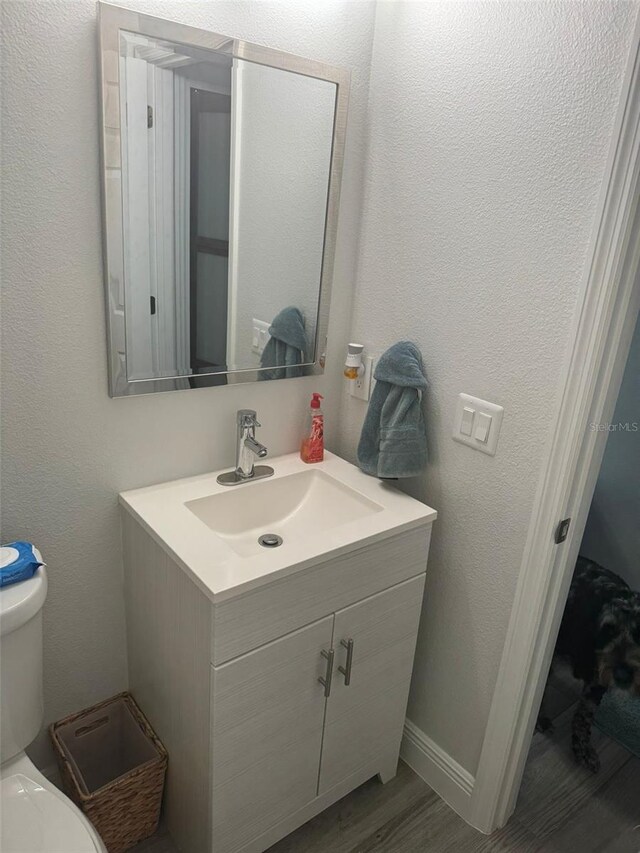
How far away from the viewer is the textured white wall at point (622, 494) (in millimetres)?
2154

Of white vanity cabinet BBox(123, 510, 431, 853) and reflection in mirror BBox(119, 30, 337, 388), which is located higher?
reflection in mirror BBox(119, 30, 337, 388)

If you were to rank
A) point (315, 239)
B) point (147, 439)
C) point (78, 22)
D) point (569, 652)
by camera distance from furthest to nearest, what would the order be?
1. point (569, 652)
2. point (315, 239)
3. point (147, 439)
4. point (78, 22)

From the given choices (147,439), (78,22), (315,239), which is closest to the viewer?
(78,22)

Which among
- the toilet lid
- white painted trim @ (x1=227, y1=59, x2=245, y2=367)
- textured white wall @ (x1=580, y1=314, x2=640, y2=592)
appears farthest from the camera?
textured white wall @ (x1=580, y1=314, x2=640, y2=592)

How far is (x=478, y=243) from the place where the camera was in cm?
136

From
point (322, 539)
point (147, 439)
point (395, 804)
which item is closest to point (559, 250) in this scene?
point (322, 539)

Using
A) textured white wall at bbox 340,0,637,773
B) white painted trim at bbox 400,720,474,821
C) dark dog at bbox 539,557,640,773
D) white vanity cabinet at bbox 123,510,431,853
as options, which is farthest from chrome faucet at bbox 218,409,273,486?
dark dog at bbox 539,557,640,773

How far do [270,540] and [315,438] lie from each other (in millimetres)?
334

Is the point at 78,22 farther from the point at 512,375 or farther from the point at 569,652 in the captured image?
the point at 569,652

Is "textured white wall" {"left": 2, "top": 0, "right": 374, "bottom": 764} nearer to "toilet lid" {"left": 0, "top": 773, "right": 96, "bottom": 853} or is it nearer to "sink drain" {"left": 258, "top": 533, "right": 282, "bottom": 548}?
"sink drain" {"left": 258, "top": 533, "right": 282, "bottom": 548}

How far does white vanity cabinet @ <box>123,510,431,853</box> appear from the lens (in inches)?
48.3

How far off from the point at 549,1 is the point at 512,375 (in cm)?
72

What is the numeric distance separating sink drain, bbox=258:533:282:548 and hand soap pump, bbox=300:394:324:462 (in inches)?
10.6

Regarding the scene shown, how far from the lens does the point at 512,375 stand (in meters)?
1.34
